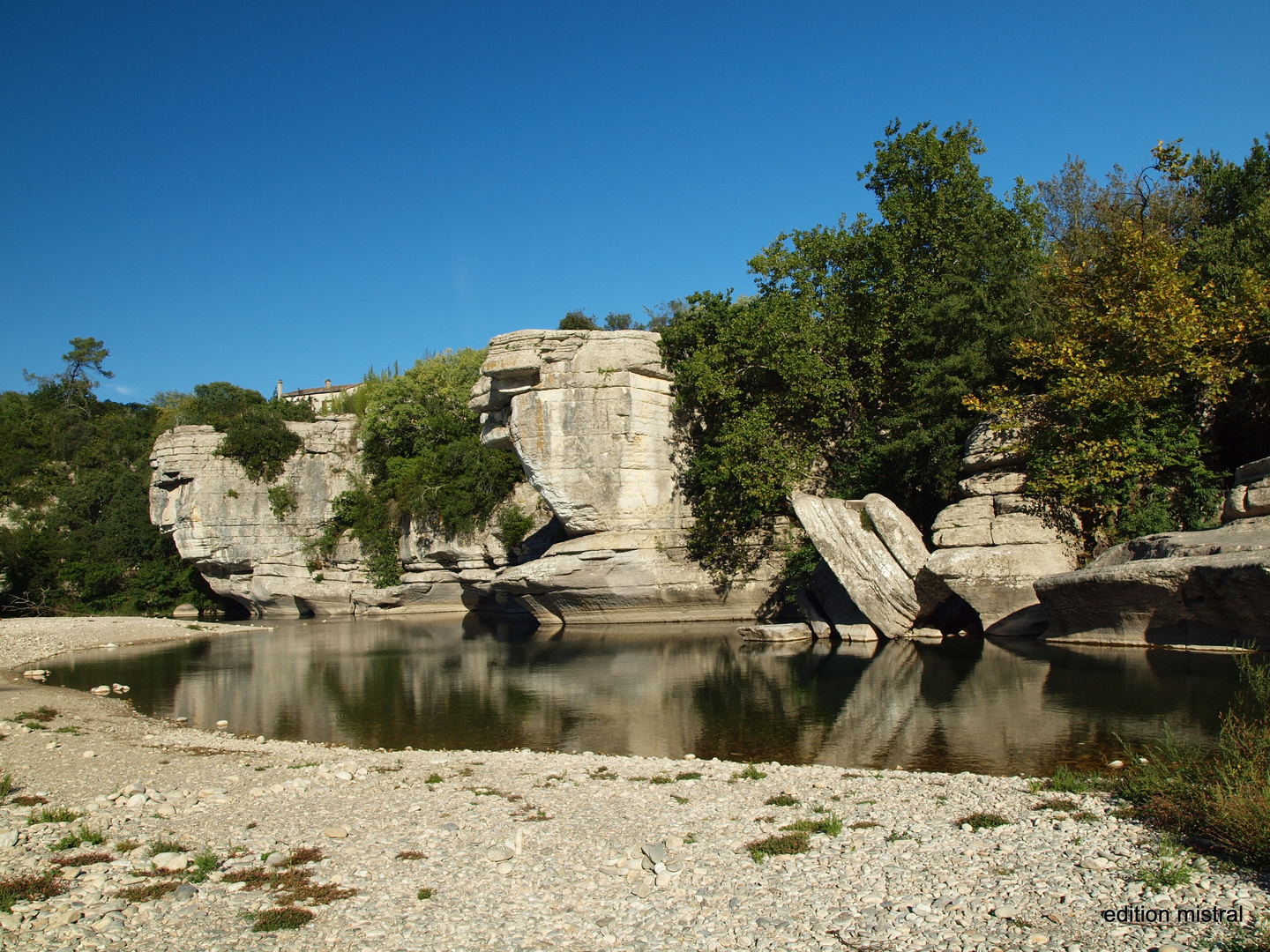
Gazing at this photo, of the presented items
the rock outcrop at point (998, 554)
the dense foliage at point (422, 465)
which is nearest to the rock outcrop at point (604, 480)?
the dense foliage at point (422, 465)

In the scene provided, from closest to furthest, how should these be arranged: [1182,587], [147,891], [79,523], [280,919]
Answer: [280,919]
[147,891]
[1182,587]
[79,523]

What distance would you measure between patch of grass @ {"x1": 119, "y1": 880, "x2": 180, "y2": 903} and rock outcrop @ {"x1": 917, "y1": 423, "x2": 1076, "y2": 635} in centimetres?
1928

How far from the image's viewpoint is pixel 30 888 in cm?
638

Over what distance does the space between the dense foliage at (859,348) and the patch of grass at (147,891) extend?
23.2 meters

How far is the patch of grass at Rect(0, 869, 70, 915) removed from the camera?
6.11 meters

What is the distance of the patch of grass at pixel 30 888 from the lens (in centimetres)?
611

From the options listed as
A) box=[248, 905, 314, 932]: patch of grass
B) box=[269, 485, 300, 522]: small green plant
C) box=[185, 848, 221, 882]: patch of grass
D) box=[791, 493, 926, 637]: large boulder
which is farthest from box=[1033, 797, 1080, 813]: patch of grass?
box=[269, 485, 300, 522]: small green plant

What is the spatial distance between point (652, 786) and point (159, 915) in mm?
5364

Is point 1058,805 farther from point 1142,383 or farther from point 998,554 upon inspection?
point 1142,383

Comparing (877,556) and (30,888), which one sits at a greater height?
(877,556)

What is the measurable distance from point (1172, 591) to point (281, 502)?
129ft

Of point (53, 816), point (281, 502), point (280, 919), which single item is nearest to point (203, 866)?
point (280, 919)

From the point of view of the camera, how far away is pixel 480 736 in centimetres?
1425

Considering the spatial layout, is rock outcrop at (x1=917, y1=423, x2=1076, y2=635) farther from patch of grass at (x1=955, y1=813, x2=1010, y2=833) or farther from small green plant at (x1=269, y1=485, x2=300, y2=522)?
small green plant at (x1=269, y1=485, x2=300, y2=522)
